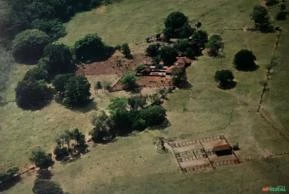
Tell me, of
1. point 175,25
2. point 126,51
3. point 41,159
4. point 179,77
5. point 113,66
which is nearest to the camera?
point 41,159

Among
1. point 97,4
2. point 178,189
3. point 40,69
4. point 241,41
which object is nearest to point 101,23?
point 97,4

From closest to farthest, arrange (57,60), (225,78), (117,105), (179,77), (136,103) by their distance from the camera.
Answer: (117,105) → (136,103) → (225,78) → (179,77) → (57,60)

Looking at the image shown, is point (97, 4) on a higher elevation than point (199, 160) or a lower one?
higher

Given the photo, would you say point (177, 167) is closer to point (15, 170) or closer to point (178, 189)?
point (178, 189)

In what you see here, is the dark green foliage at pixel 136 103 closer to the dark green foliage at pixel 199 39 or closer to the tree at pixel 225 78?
the tree at pixel 225 78

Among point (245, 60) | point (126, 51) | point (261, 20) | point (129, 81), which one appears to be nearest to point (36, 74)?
point (126, 51)

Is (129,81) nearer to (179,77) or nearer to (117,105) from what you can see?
(179,77)
